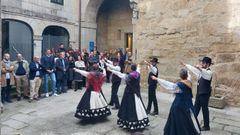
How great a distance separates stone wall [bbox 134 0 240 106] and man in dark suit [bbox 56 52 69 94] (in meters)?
3.00

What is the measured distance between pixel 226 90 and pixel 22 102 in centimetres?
647

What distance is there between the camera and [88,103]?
5.70 metres

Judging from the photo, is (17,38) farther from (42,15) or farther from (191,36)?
(191,36)

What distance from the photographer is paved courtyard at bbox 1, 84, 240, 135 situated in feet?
17.7

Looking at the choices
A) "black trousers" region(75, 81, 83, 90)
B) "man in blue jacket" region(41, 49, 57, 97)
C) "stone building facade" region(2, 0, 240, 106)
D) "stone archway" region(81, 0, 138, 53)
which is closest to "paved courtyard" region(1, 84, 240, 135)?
"man in blue jacket" region(41, 49, 57, 97)

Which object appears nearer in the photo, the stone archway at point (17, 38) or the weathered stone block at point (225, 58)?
the weathered stone block at point (225, 58)

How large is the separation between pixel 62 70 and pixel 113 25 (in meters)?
7.24

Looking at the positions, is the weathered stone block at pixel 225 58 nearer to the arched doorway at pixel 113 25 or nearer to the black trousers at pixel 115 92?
the black trousers at pixel 115 92

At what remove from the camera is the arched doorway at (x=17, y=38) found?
34.2 ft

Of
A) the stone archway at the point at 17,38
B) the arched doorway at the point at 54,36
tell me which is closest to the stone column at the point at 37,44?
the stone archway at the point at 17,38

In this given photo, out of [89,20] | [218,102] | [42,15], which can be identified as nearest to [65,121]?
[218,102]

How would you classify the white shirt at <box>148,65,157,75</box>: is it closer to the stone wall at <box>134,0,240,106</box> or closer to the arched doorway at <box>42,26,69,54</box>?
the stone wall at <box>134,0,240,106</box>

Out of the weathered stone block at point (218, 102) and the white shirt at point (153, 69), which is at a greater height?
the white shirt at point (153, 69)

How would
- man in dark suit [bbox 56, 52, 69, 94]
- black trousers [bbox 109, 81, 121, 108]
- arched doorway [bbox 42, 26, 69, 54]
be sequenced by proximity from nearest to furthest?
black trousers [bbox 109, 81, 121, 108]
man in dark suit [bbox 56, 52, 69, 94]
arched doorway [bbox 42, 26, 69, 54]
